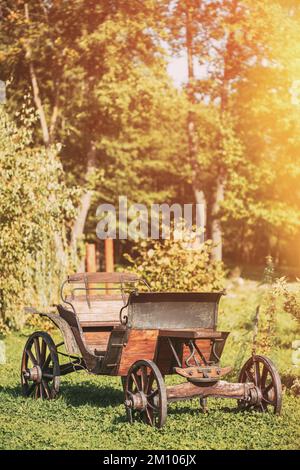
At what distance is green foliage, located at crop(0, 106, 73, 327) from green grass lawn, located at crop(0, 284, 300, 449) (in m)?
4.95

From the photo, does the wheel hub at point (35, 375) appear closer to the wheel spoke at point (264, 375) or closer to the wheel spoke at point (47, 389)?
the wheel spoke at point (47, 389)

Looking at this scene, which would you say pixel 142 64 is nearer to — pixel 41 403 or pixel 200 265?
pixel 200 265

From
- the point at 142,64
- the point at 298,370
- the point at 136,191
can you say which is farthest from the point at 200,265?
the point at 136,191

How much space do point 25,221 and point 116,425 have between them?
775 cm

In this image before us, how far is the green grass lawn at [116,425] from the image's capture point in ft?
23.0

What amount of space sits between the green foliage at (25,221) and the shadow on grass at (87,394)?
491 cm

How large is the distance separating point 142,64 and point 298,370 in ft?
48.7

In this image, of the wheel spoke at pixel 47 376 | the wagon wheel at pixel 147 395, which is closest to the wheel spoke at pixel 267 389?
the wagon wheel at pixel 147 395

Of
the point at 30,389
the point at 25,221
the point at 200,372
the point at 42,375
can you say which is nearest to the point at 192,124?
the point at 25,221

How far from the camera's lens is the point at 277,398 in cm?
769

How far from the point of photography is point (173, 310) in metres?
7.98

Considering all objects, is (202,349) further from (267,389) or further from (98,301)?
(98,301)
